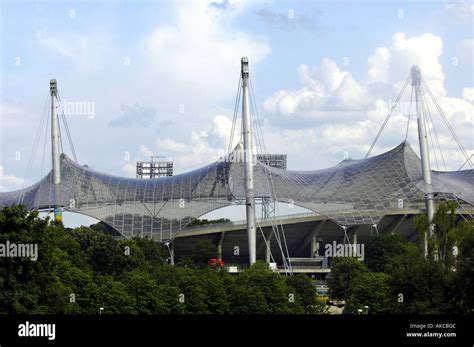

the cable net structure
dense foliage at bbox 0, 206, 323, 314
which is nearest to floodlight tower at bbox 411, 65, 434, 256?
the cable net structure

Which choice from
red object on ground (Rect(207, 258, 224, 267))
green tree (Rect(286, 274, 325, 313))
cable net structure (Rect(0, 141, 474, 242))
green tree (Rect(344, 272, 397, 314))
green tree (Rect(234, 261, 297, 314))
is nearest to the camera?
green tree (Rect(234, 261, 297, 314))

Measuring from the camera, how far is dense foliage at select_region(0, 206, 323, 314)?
121 feet

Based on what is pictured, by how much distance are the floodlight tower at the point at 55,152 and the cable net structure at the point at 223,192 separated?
2.23 feet

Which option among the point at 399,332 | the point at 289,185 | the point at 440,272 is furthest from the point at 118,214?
the point at 399,332

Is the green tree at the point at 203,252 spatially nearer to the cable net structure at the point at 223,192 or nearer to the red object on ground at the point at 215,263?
the red object on ground at the point at 215,263

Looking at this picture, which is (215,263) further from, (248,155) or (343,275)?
(343,275)

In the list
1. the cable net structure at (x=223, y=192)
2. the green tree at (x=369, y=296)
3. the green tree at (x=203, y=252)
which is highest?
the cable net structure at (x=223, y=192)

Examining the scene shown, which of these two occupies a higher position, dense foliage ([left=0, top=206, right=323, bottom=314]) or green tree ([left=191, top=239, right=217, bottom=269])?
green tree ([left=191, top=239, right=217, bottom=269])

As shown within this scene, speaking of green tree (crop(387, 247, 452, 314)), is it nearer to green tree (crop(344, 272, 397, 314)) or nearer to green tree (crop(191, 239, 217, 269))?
green tree (crop(344, 272, 397, 314))

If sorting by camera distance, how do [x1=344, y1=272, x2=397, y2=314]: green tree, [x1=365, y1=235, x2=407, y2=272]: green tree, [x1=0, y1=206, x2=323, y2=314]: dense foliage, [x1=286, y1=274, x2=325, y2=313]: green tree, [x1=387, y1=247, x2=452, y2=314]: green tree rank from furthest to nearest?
[x1=365, y1=235, x2=407, y2=272]: green tree → [x1=286, y1=274, x2=325, y2=313]: green tree → [x1=344, y1=272, x2=397, y2=314]: green tree → [x1=0, y1=206, x2=323, y2=314]: dense foliage → [x1=387, y1=247, x2=452, y2=314]: green tree

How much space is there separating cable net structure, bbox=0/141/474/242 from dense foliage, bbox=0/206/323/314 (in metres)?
33.9

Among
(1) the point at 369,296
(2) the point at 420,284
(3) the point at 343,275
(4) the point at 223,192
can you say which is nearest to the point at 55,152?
(4) the point at 223,192

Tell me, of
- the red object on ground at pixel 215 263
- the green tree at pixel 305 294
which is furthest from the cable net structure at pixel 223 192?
the green tree at pixel 305 294

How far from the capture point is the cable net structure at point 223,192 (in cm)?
9150
